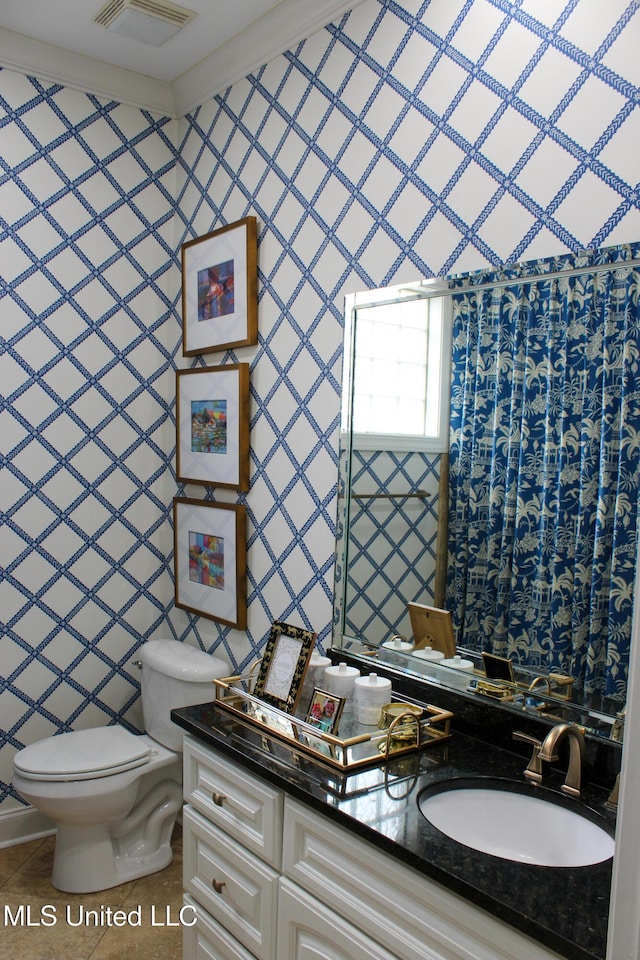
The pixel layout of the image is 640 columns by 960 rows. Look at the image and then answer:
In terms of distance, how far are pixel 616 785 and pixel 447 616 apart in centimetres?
58

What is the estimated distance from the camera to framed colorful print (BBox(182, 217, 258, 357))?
2.64 m

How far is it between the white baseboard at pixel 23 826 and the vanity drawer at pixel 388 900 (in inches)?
62.7

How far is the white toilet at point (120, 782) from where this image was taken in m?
2.48

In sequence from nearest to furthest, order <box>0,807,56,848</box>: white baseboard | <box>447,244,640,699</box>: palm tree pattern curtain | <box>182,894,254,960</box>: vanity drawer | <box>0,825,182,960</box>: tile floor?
<box>447,244,640,699</box>: palm tree pattern curtain
<box>182,894,254,960</box>: vanity drawer
<box>0,825,182,960</box>: tile floor
<box>0,807,56,848</box>: white baseboard

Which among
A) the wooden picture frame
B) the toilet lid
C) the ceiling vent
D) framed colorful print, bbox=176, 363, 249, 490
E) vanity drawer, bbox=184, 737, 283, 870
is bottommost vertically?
the toilet lid

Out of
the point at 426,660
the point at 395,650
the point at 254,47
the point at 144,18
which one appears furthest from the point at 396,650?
the point at 144,18

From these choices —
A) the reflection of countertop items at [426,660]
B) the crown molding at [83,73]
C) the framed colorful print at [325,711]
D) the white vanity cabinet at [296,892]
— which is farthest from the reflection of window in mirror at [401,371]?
the crown molding at [83,73]

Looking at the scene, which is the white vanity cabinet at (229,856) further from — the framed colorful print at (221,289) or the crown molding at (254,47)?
the crown molding at (254,47)

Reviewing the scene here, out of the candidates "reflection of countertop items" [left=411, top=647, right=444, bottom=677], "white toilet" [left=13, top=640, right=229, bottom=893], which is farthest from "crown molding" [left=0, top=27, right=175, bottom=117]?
"reflection of countertop items" [left=411, top=647, right=444, bottom=677]

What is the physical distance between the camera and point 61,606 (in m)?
2.94

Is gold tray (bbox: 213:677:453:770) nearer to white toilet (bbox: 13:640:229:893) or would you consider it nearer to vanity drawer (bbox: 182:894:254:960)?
vanity drawer (bbox: 182:894:254:960)

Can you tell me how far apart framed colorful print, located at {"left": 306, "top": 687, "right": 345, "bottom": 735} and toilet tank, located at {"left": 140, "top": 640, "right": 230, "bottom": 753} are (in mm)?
897

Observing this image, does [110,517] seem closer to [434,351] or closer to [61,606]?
[61,606]

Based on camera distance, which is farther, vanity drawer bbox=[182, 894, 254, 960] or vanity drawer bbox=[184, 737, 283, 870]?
vanity drawer bbox=[182, 894, 254, 960]
